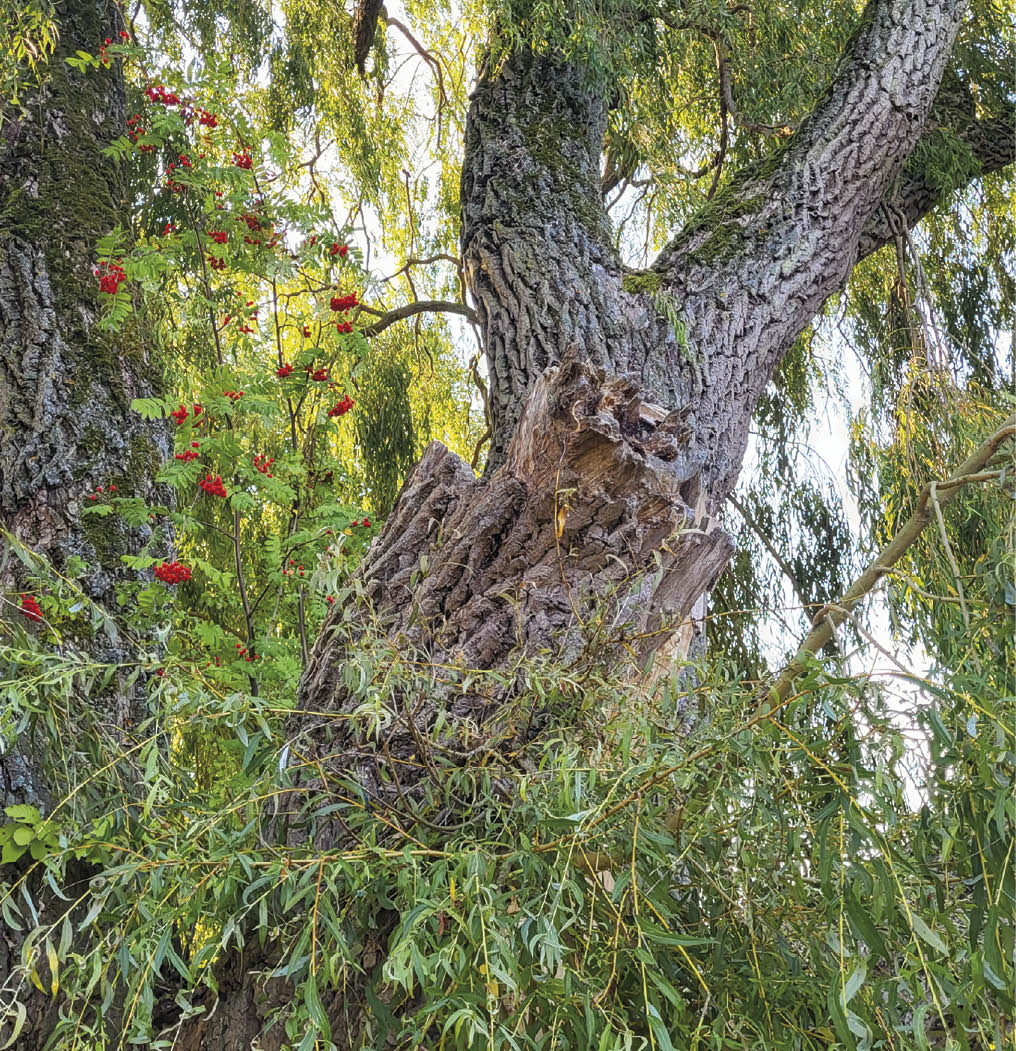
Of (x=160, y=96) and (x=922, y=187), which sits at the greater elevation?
(x=922, y=187)

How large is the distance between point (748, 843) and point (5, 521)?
50.9 inches

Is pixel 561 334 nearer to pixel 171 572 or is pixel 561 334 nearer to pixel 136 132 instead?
pixel 171 572

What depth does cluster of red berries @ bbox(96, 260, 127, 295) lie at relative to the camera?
1.90m

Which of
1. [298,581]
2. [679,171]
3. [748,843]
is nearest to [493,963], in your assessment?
[748,843]

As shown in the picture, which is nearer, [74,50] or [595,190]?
[74,50]

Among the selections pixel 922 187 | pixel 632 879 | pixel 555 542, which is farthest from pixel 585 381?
pixel 922 187

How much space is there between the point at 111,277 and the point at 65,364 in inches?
7.0

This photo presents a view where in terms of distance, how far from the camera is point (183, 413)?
200 cm

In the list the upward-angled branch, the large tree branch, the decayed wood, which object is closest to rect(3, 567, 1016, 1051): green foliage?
the decayed wood

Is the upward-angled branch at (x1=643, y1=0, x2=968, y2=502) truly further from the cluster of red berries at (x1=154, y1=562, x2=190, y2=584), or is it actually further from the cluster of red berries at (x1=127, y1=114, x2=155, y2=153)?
the cluster of red berries at (x1=127, y1=114, x2=155, y2=153)

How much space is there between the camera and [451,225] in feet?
12.5

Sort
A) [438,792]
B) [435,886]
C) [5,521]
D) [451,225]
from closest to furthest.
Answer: [435,886] → [438,792] → [5,521] → [451,225]

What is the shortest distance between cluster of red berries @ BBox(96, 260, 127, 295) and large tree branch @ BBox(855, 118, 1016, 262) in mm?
1673

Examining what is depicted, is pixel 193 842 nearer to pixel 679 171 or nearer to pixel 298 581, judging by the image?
pixel 298 581
